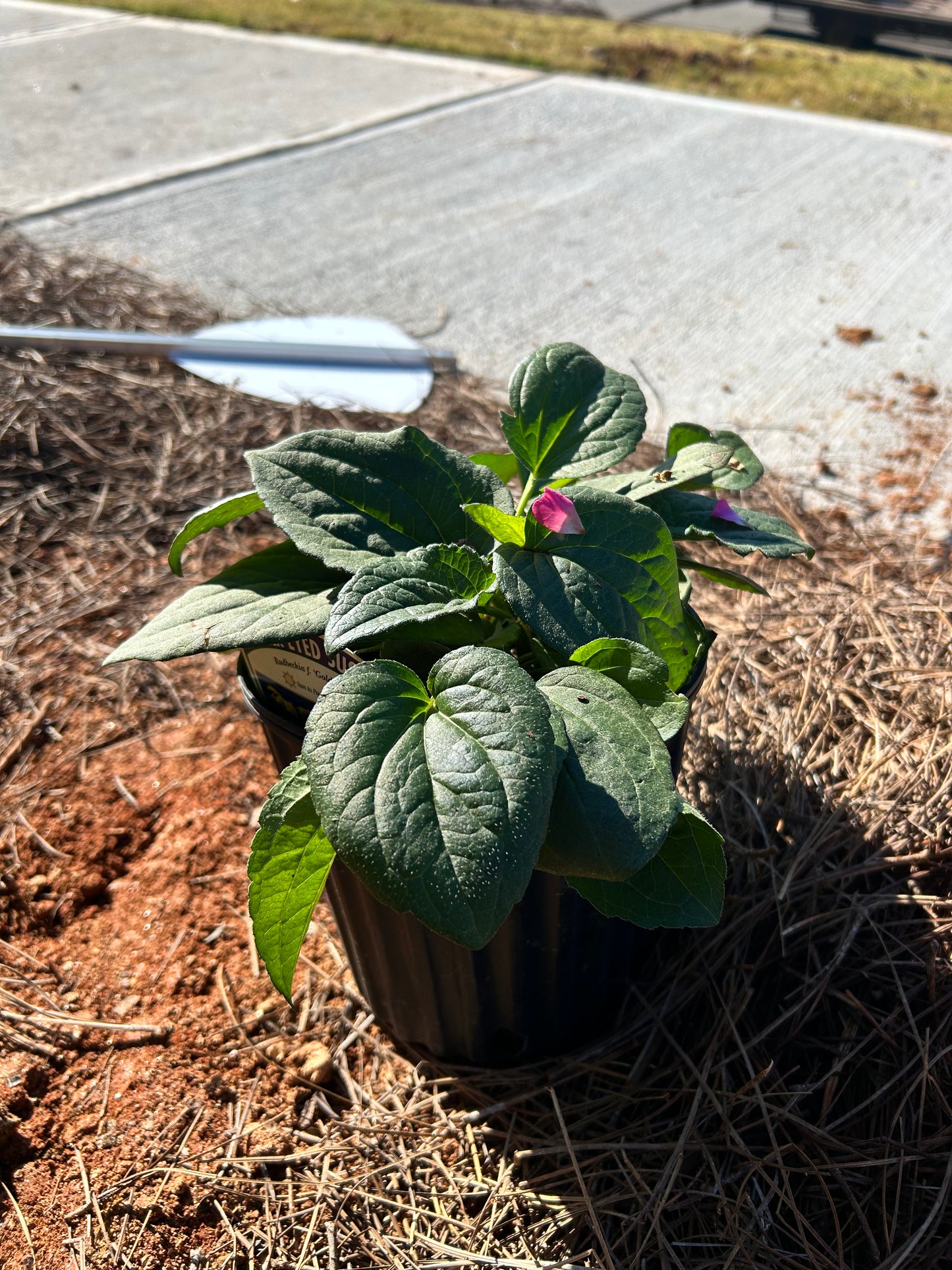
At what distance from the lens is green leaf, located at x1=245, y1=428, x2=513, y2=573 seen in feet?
3.76

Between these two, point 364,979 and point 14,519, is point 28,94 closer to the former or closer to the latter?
point 14,519

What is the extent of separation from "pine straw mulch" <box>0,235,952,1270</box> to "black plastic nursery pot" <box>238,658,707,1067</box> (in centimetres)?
5

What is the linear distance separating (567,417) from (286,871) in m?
0.67

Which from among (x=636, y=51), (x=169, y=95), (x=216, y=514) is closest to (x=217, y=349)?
(x=216, y=514)

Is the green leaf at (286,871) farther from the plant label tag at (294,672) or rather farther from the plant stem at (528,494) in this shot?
the plant stem at (528,494)

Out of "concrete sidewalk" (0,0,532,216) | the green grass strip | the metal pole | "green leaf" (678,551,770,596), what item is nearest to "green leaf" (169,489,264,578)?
"green leaf" (678,551,770,596)

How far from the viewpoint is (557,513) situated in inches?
43.3

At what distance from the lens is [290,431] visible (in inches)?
102

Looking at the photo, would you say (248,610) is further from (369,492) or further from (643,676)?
(643,676)

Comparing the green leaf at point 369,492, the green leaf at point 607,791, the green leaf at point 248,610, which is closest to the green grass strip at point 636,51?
the green leaf at point 369,492

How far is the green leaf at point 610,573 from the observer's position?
3.56 feet

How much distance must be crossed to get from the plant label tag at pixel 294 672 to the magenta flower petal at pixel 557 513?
266 mm

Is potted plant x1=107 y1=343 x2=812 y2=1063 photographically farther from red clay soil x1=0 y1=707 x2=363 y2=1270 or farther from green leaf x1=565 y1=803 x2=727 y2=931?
red clay soil x1=0 y1=707 x2=363 y2=1270

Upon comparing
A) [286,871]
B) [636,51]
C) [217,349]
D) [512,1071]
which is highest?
[636,51]
